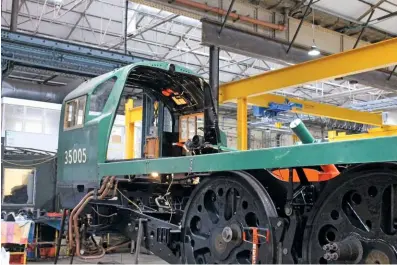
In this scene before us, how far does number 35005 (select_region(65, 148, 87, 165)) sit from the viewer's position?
5.19 meters

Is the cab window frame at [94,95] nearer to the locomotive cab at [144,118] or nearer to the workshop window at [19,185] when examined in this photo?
the locomotive cab at [144,118]

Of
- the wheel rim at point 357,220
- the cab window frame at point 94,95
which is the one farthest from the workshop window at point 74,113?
the wheel rim at point 357,220

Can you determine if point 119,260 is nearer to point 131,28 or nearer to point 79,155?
point 79,155

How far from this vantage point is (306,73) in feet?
28.0

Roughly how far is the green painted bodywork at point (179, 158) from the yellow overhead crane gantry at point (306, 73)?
366 centimetres

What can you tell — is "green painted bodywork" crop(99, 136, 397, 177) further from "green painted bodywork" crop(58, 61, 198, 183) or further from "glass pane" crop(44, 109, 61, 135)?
"glass pane" crop(44, 109, 61, 135)

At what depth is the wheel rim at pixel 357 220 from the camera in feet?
8.38

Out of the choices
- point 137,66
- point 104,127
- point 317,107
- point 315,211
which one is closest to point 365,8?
point 317,107

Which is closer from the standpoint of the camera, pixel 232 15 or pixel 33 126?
pixel 232 15

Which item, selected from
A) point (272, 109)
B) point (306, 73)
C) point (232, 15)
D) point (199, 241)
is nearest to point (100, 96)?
point (199, 241)

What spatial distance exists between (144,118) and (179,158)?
284cm

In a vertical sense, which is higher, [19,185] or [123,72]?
[123,72]

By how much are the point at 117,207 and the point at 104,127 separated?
93cm

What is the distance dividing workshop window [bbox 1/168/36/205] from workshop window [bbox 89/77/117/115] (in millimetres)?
8209
